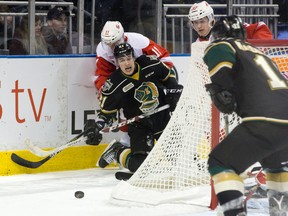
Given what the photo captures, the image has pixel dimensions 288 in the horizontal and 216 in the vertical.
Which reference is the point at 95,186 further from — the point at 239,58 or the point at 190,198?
the point at 239,58

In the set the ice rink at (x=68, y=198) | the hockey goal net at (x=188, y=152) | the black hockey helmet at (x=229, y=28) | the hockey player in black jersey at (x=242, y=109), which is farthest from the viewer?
the hockey goal net at (x=188, y=152)

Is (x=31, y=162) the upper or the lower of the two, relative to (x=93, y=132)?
lower

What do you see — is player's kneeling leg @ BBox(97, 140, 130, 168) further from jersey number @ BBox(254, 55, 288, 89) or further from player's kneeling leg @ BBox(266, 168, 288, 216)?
jersey number @ BBox(254, 55, 288, 89)

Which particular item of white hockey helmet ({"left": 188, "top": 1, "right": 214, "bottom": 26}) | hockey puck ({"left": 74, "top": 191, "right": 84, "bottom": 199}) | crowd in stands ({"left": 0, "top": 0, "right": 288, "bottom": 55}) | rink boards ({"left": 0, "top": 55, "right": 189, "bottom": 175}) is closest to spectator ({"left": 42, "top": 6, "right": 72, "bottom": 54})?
crowd in stands ({"left": 0, "top": 0, "right": 288, "bottom": 55})

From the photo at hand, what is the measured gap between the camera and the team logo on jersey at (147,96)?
5.39 metres

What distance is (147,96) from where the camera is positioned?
540 cm

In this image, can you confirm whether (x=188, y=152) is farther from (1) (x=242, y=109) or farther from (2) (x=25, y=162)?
(2) (x=25, y=162)

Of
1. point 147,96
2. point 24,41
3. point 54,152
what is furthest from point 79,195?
point 24,41

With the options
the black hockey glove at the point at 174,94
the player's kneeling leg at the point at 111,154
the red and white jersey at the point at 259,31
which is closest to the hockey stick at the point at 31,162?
the player's kneeling leg at the point at 111,154

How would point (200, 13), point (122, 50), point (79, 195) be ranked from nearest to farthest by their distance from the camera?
point (79, 195)
point (122, 50)
point (200, 13)

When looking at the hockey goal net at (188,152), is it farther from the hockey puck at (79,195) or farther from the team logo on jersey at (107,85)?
the team logo on jersey at (107,85)

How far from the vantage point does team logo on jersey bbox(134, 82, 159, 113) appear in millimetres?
5391

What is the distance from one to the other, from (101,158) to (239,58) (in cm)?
233

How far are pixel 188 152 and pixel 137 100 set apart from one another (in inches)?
38.2
